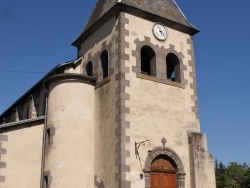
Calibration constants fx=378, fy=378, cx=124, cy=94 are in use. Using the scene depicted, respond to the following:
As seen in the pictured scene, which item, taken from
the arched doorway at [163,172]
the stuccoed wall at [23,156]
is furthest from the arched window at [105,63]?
the arched doorway at [163,172]

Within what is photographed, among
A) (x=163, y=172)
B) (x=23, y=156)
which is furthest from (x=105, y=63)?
(x=163, y=172)

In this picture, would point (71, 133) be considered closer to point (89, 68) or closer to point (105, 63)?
point (105, 63)

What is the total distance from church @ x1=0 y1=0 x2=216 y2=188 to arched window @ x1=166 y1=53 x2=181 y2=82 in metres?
0.06

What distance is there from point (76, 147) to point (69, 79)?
3205 mm

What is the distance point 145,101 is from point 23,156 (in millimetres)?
6017

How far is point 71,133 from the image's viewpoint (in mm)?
16375

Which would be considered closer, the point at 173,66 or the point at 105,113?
the point at 105,113

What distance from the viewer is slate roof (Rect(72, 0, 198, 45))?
58.8 ft

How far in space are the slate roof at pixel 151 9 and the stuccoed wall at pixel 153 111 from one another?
2.36 ft

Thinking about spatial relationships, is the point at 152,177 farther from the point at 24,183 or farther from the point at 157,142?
the point at 24,183

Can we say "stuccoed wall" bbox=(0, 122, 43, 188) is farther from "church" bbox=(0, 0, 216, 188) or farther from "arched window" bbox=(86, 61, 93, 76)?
"arched window" bbox=(86, 61, 93, 76)

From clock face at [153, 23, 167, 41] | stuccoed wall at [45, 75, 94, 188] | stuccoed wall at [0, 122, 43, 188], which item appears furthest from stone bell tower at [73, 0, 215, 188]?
stuccoed wall at [0, 122, 43, 188]

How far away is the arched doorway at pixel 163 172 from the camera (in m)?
15.7

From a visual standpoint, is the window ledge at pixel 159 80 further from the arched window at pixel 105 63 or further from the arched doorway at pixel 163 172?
the arched doorway at pixel 163 172
